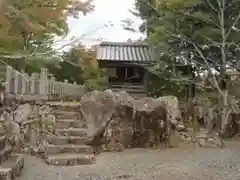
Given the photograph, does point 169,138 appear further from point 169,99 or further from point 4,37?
point 4,37

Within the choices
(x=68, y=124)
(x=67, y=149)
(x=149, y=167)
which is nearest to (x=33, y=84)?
(x=68, y=124)

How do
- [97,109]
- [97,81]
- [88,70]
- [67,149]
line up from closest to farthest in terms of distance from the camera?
[67,149] → [97,109] → [97,81] → [88,70]

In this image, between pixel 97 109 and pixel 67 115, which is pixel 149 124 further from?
pixel 67 115

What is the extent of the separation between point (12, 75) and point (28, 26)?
200 cm

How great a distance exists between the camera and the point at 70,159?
5836 mm

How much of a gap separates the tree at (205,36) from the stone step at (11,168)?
7.20m

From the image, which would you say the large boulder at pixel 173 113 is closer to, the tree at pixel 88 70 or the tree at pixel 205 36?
the tree at pixel 205 36

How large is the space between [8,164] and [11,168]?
29cm

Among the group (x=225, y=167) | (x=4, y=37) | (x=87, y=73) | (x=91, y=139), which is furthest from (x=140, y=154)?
(x=87, y=73)

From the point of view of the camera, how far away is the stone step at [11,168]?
14.1 ft

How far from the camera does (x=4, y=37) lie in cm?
819

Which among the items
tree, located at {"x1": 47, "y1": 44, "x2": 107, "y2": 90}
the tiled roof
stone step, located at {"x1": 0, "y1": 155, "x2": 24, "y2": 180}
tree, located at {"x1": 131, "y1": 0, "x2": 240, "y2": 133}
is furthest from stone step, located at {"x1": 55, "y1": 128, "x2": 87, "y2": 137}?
the tiled roof

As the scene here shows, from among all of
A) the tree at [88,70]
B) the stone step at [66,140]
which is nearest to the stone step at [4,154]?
the stone step at [66,140]

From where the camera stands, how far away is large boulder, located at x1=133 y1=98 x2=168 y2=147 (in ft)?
26.5
